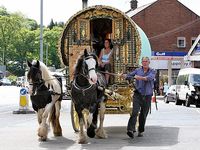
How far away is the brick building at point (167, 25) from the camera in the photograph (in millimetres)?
66875

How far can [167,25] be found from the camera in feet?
222

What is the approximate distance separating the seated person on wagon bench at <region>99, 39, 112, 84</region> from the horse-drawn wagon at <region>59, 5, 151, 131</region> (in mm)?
428

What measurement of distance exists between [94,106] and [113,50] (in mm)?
3423

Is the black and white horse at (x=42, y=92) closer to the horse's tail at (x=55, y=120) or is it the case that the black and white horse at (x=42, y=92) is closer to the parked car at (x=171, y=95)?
the horse's tail at (x=55, y=120)

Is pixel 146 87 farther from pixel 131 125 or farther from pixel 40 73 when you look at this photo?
pixel 40 73

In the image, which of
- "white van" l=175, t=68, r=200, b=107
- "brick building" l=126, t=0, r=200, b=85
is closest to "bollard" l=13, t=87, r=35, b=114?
"white van" l=175, t=68, r=200, b=107

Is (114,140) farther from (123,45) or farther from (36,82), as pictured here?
(123,45)

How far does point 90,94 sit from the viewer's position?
12.9 m

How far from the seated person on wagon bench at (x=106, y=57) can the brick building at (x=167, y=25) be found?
50758 mm

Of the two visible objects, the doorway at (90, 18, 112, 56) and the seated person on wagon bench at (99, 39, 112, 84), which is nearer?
the seated person on wagon bench at (99, 39, 112, 84)

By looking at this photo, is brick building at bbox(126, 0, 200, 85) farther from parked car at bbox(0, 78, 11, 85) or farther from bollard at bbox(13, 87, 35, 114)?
parked car at bbox(0, 78, 11, 85)

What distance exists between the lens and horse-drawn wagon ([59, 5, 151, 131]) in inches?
602

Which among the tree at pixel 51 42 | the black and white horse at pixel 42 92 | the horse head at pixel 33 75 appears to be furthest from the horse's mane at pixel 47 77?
the tree at pixel 51 42

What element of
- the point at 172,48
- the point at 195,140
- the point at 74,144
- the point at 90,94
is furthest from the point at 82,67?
the point at 172,48
